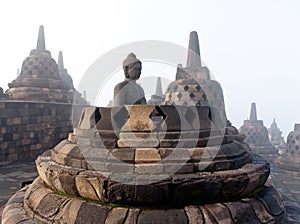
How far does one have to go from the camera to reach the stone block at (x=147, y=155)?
2.72m

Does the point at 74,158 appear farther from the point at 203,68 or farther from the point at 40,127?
the point at 203,68

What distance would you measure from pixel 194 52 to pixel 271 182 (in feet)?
20.8

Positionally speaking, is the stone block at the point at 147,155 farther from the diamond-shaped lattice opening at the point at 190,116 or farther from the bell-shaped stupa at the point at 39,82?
the bell-shaped stupa at the point at 39,82

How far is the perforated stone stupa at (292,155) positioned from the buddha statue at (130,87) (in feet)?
21.6

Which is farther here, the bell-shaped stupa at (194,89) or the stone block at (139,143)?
the bell-shaped stupa at (194,89)

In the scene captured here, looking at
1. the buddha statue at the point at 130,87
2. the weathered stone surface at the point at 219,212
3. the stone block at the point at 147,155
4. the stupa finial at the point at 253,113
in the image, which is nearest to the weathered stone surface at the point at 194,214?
the weathered stone surface at the point at 219,212

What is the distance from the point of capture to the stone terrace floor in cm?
369

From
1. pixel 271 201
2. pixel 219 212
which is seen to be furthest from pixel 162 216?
pixel 271 201

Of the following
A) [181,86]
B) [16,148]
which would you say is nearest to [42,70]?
[16,148]

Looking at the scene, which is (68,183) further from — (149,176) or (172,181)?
(172,181)

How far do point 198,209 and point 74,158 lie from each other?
137 centimetres

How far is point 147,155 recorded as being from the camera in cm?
276

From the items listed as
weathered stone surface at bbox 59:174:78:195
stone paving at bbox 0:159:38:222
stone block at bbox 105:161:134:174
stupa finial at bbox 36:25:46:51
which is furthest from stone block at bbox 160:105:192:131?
stupa finial at bbox 36:25:46:51

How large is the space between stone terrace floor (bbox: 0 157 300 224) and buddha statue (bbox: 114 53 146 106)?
213 cm
